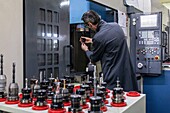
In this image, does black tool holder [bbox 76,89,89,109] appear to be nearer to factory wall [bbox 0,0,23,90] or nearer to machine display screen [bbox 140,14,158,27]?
factory wall [bbox 0,0,23,90]

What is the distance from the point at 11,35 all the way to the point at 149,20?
2210 millimetres

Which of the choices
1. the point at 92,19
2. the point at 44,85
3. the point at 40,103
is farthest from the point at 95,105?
the point at 92,19

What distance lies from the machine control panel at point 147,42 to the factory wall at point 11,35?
203 cm

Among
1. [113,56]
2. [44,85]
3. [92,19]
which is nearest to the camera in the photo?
[44,85]

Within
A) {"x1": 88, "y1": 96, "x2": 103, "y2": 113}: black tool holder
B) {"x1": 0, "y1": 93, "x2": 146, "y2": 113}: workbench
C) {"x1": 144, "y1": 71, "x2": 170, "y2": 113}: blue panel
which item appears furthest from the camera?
{"x1": 144, "y1": 71, "x2": 170, "y2": 113}: blue panel

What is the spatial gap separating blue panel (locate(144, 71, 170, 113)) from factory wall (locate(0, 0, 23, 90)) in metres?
2.11

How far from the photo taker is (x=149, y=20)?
A: 335 centimetres

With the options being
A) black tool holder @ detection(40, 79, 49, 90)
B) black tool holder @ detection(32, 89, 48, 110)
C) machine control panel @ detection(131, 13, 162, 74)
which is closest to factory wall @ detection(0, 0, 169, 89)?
black tool holder @ detection(40, 79, 49, 90)

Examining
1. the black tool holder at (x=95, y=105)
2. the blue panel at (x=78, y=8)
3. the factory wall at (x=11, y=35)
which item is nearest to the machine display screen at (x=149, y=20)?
the blue panel at (x=78, y=8)

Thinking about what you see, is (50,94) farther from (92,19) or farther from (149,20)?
(149,20)

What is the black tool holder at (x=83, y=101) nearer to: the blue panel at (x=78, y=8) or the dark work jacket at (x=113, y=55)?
the dark work jacket at (x=113, y=55)

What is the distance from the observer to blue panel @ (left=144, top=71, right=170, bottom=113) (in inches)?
127

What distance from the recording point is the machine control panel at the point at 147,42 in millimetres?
3270

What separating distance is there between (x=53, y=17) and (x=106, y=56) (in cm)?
71
